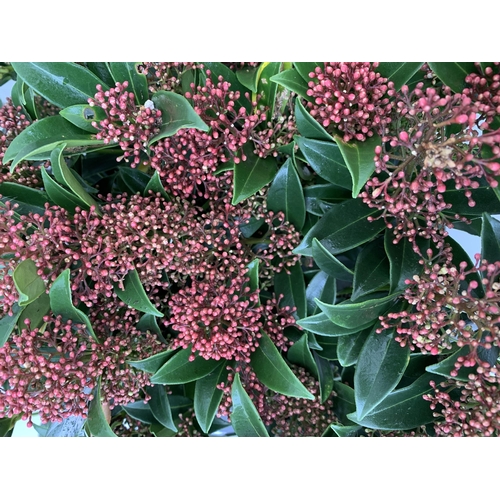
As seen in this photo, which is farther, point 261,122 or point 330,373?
point 330,373

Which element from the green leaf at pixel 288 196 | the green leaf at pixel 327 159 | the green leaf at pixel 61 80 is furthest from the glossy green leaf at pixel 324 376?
the green leaf at pixel 61 80

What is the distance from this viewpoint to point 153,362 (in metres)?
1.01

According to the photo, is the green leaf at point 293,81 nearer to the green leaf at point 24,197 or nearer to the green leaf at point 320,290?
the green leaf at point 320,290

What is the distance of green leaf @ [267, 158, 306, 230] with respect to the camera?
983 millimetres

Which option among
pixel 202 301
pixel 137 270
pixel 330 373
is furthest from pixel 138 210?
pixel 330 373

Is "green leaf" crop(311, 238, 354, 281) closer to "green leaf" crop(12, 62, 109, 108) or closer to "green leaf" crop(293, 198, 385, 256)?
"green leaf" crop(293, 198, 385, 256)

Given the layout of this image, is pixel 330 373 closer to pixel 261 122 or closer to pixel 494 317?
pixel 494 317

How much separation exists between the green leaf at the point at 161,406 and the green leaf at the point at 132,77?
28.8 inches

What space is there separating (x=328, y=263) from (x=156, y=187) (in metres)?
0.43

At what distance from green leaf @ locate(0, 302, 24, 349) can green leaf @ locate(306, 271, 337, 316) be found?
2.22 ft

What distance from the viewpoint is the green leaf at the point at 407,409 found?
96 cm

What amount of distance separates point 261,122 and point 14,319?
2.36ft

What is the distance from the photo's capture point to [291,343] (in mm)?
1106

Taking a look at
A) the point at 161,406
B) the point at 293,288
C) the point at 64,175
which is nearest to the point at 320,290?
the point at 293,288
